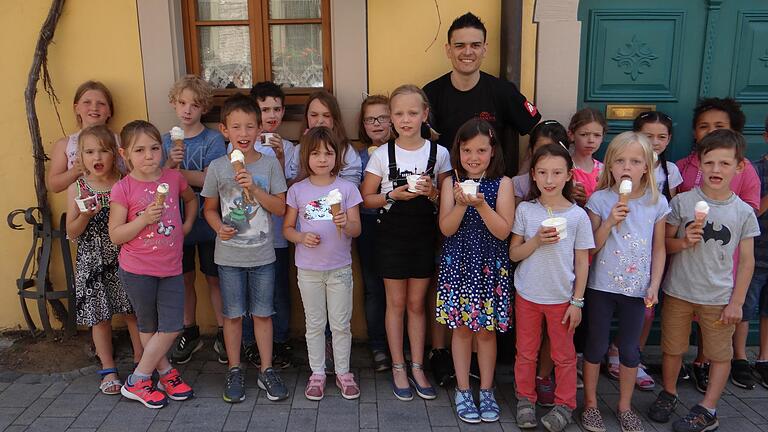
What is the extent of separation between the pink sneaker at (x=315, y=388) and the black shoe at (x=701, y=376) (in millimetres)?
2550

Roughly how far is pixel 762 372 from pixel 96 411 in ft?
14.6

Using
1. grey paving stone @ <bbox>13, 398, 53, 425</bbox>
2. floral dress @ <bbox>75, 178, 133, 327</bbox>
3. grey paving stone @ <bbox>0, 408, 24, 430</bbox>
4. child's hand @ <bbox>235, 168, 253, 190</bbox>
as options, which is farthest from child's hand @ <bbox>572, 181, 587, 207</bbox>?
grey paving stone @ <bbox>0, 408, 24, 430</bbox>

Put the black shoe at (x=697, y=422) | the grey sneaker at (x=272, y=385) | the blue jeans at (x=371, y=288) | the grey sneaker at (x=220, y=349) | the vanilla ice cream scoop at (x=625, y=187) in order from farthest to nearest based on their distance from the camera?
the grey sneaker at (x=220, y=349) < the blue jeans at (x=371, y=288) < the grey sneaker at (x=272, y=385) < the black shoe at (x=697, y=422) < the vanilla ice cream scoop at (x=625, y=187)

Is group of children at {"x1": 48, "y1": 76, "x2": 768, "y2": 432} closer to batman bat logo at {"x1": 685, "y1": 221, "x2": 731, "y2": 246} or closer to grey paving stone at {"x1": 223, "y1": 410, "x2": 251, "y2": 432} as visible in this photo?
batman bat logo at {"x1": 685, "y1": 221, "x2": 731, "y2": 246}

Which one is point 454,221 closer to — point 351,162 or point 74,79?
point 351,162

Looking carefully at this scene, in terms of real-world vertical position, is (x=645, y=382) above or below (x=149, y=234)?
below

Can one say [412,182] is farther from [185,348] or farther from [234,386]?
[185,348]

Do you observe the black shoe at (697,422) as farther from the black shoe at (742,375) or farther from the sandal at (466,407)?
the sandal at (466,407)

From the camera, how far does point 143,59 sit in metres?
4.04

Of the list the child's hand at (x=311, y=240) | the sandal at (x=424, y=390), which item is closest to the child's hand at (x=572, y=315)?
the sandal at (x=424, y=390)

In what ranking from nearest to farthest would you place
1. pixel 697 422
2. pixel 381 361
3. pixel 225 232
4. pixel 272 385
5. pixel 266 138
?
pixel 697 422, pixel 225 232, pixel 272 385, pixel 266 138, pixel 381 361

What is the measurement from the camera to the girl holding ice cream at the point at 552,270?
9.92 feet

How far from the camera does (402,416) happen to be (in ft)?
11.0

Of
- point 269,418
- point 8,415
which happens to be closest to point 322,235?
point 269,418
